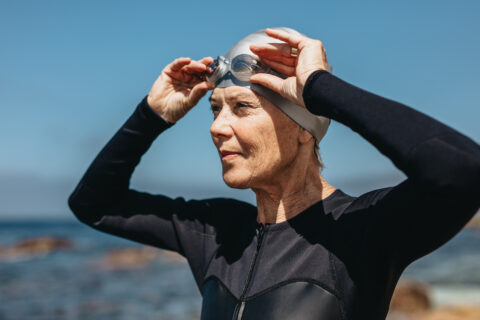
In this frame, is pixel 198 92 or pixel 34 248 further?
pixel 34 248

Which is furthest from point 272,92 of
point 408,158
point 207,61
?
point 408,158

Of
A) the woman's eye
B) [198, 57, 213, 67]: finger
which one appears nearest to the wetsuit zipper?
the woman's eye

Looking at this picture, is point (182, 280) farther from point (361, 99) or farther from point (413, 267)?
point (361, 99)

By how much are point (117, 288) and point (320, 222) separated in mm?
17773

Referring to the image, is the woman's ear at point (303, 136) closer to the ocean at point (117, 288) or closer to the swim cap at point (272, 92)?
the swim cap at point (272, 92)

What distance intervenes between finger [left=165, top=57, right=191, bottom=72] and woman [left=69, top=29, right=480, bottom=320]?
15 mm

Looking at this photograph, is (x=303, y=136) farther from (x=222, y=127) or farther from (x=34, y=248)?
(x=34, y=248)

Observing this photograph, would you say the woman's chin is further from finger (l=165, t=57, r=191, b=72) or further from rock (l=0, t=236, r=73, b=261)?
rock (l=0, t=236, r=73, b=261)

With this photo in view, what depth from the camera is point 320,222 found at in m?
2.60

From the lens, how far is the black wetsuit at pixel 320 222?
2014mm

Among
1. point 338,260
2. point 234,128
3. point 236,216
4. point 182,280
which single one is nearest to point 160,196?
point 236,216

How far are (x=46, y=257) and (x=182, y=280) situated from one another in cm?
1684

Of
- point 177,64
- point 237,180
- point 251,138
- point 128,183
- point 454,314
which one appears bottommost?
point 454,314

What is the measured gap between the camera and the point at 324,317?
2.31 m
